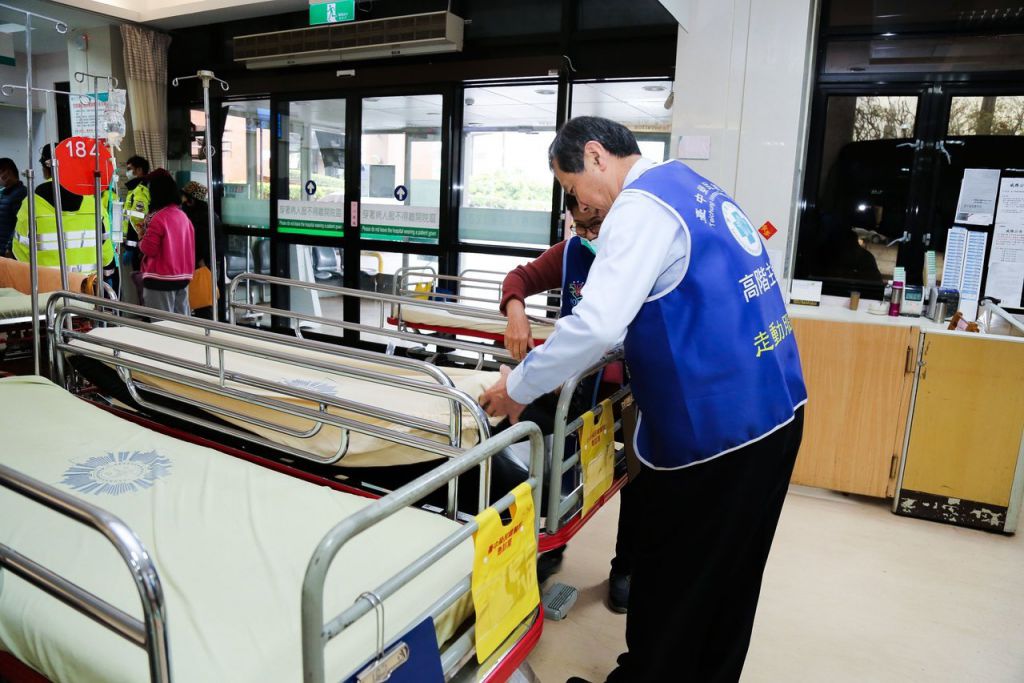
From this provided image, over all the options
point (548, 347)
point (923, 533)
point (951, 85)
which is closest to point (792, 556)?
point (923, 533)

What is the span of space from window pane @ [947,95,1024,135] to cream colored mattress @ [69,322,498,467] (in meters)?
3.16

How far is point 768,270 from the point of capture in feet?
5.32

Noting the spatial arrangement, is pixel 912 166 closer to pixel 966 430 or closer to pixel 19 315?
pixel 966 430

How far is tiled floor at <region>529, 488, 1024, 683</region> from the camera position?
2201 millimetres

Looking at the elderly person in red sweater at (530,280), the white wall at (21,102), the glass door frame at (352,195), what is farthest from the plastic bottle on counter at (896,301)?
the white wall at (21,102)

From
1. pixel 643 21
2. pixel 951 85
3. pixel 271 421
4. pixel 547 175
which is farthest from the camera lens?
pixel 547 175

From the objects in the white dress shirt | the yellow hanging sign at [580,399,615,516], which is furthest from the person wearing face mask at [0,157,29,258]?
the white dress shirt

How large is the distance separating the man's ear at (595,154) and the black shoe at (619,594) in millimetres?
1504

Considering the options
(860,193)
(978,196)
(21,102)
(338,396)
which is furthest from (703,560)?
(21,102)

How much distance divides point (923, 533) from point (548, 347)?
266cm

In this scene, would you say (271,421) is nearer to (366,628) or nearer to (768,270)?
(366,628)

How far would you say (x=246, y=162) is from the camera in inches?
271

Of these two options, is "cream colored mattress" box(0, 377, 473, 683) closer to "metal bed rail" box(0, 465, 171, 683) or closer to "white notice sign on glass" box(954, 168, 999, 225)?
"metal bed rail" box(0, 465, 171, 683)

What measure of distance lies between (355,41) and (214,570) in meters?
5.17
